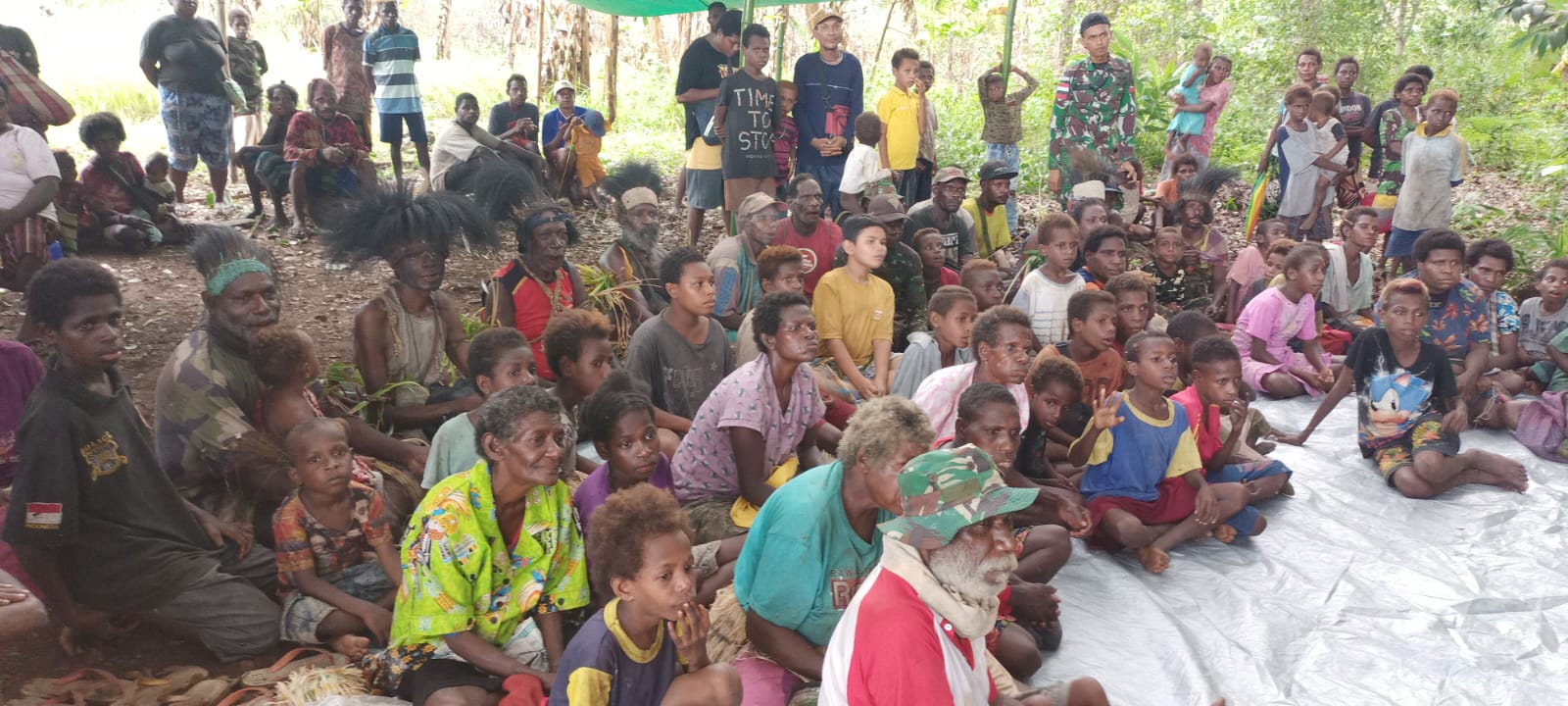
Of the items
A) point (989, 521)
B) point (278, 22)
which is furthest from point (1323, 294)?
point (278, 22)

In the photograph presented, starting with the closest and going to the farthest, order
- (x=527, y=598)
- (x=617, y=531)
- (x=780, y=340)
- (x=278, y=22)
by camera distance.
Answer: (x=617, y=531), (x=527, y=598), (x=780, y=340), (x=278, y=22)

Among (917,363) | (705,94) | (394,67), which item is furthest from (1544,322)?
(394,67)

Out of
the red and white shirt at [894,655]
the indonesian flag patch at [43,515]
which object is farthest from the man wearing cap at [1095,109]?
the indonesian flag patch at [43,515]

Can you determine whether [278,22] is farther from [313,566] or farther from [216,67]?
[313,566]

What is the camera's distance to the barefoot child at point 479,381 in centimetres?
338

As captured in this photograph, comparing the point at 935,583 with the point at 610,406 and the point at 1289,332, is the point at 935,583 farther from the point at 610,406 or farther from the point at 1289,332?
the point at 1289,332

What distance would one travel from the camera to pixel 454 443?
3.39m

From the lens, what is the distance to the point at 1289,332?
18.7ft

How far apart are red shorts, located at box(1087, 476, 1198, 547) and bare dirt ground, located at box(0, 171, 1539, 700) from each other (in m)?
2.81

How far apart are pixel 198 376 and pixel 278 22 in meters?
16.8

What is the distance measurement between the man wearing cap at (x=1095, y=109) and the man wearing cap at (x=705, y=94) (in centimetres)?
252

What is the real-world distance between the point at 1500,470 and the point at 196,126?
795 centimetres

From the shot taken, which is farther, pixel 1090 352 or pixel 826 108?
pixel 826 108

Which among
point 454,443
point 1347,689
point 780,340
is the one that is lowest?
point 1347,689
